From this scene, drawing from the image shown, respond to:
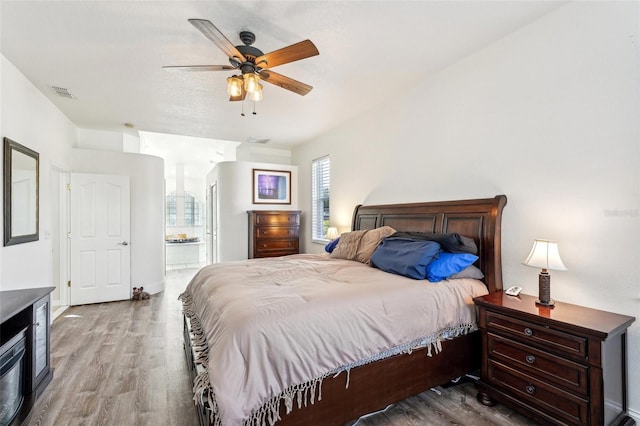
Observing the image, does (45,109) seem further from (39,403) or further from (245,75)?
(39,403)

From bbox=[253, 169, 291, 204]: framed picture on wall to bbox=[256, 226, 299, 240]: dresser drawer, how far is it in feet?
2.36

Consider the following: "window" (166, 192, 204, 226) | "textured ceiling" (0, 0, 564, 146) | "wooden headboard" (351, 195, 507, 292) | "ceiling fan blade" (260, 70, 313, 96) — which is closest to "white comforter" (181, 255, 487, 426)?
"wooden headboard" (351, 195, 507, 292)

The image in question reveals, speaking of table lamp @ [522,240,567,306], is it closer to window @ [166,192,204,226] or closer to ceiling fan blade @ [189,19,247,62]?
ceiling fan blade @ [189,19,247,62]

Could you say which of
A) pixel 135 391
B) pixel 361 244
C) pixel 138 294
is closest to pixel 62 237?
pixel 138 294

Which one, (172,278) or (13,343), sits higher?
(13,343)

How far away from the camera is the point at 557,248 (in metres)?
2.05

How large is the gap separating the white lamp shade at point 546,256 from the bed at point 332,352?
16.2 inches

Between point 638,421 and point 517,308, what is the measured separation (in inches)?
35.7

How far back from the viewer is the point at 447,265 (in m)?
2.33

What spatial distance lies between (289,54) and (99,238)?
4.38 m

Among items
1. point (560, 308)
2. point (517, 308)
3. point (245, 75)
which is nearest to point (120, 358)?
point (245, 75)

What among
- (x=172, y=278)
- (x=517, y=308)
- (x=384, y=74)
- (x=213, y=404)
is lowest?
(x=172, y=278)

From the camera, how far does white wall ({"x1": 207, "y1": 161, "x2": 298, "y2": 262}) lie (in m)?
5.79

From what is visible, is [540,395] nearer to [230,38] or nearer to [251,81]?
[251,81]
